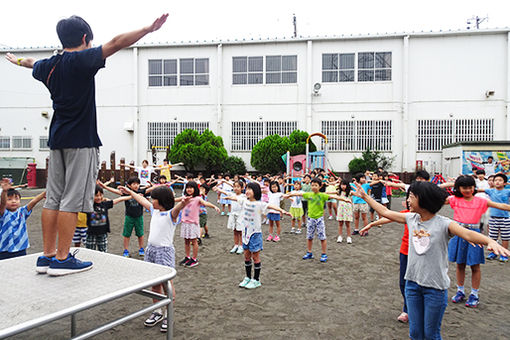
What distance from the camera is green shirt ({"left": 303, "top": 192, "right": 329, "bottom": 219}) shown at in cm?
736

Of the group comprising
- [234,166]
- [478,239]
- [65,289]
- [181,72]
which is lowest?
[65,289]

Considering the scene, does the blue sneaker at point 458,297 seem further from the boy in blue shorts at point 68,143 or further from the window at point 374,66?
the window at point 374,66

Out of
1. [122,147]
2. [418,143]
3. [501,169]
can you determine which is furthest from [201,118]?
[501,169]

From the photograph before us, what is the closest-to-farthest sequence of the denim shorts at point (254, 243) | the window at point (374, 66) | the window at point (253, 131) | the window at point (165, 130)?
the denim shorts at point (254, 243) → the window at point (374, 66) → the window at point (253, 131) → the window at point (165, 130)

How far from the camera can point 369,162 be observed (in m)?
20.7

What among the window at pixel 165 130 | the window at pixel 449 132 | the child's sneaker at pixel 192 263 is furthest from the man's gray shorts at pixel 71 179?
the window at pixel 449 132

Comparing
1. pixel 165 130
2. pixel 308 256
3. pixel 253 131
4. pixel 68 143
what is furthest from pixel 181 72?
pixel 68 143

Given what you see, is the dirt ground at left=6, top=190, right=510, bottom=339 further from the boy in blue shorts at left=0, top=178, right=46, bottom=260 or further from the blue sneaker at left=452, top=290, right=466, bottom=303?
the boy in blue shorts at left=0, top=178, right=46, bottom=260

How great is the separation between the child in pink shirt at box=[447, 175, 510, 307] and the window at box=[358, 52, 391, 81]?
1864 centimetres

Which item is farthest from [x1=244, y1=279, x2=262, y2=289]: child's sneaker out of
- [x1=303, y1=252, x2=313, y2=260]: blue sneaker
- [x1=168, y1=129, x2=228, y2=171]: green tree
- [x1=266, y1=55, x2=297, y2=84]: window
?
[x1=266, y1=55, x2=297, y2=84]: window

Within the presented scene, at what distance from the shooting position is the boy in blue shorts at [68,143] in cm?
266

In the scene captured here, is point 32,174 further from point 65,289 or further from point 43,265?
point 65,289

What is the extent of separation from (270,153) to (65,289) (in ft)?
61.2

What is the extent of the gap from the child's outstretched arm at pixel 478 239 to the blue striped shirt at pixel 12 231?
191 inches
